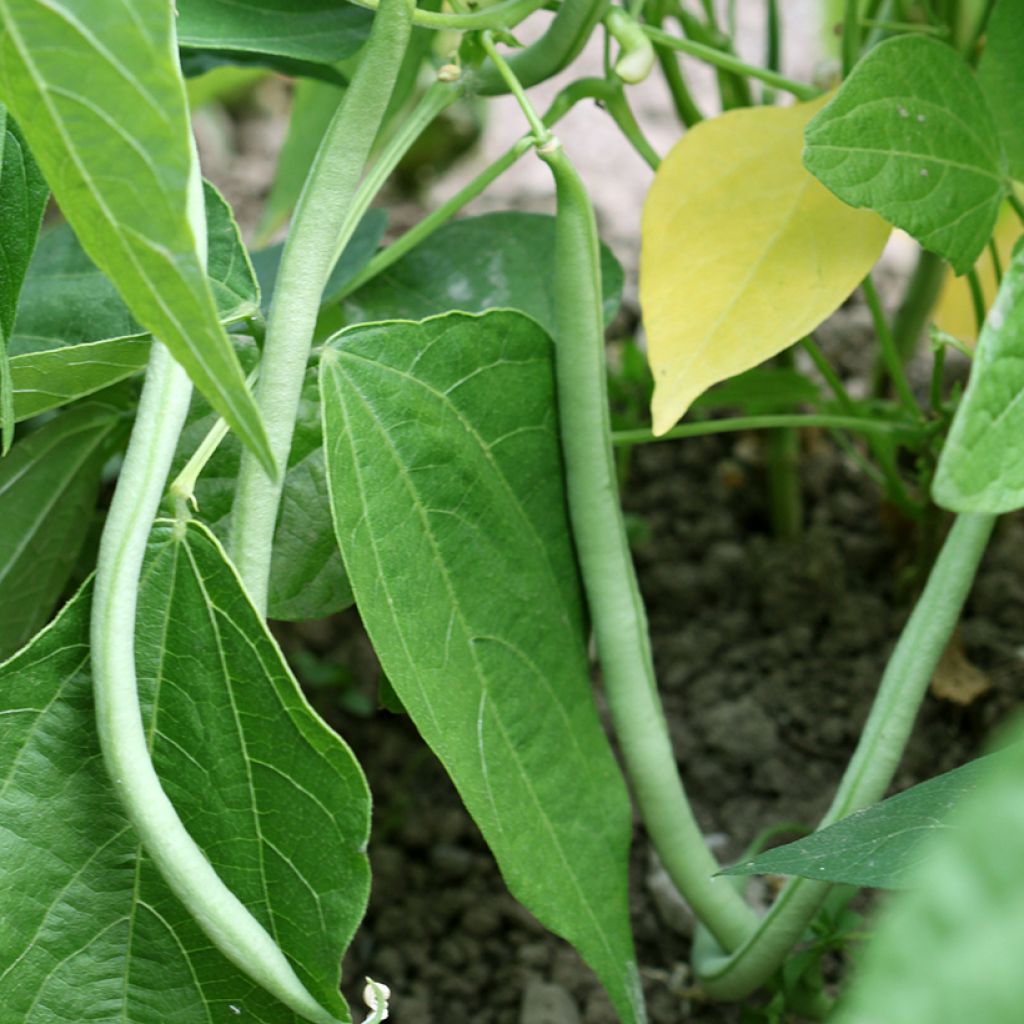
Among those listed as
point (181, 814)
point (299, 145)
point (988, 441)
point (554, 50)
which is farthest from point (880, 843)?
point (299, 145)

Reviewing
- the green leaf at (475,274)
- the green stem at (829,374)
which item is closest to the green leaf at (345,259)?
the green leaf at (475,274)

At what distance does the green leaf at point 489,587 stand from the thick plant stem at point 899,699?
0.07 meters

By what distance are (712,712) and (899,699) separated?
244 millimetres

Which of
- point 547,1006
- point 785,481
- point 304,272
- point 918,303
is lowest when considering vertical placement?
point 547,1006

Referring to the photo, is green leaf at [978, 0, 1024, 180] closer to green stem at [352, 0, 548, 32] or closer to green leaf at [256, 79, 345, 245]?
green stem at [352, 0, 548, 32]

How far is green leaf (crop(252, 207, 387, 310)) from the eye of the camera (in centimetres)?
61

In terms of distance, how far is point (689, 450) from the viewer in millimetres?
906

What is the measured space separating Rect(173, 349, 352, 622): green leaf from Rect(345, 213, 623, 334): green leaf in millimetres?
121

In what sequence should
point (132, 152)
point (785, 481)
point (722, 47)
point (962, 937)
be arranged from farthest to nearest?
1. point (785, 481)
2. point (722, 47)
3. point (132, 152)
4. point (962, 937)

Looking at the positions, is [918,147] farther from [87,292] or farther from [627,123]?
[87,292]

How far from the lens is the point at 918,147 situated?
1.49 ft

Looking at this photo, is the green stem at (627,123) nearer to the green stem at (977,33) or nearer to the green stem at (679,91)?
the green stem at (679,91)

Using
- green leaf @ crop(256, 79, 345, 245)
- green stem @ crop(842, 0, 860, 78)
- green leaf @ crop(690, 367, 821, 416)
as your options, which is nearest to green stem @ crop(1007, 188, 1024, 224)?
green stem @ crop(842, 0, 860, 78)

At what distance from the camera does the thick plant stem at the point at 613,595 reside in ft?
1.65
